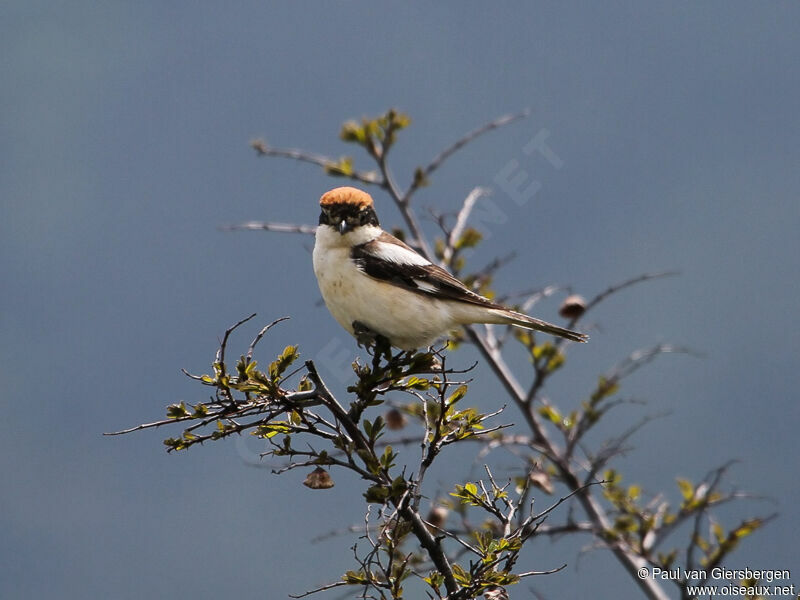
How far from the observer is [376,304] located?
6469 millimetres

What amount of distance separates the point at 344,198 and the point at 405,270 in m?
0.69

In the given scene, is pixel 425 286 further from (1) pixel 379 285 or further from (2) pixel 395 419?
(2) pixel 395 419

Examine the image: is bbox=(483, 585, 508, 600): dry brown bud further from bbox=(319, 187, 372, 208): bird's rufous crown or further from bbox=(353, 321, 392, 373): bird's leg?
bbox=(319, 187, 372, 208): bird's rufous crown

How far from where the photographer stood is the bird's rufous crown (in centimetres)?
672

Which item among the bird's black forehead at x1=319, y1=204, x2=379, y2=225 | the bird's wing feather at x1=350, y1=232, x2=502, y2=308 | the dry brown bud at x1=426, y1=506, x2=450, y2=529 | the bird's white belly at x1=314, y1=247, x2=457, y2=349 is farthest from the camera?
the dry brown bud at x1=426, y1=506, x2=450, y2=529

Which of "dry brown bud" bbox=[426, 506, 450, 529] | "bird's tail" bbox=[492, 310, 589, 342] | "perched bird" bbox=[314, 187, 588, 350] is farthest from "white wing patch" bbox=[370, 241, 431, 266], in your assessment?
"dry brown bud" bbox=[426, 506, 450, 529]

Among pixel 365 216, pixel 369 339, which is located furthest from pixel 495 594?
pixel 365 216

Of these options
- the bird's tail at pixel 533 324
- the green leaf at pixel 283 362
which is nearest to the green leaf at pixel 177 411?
the green leaf at pixel 283 362

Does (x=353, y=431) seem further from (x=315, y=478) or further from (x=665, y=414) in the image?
(x=665, y=414)

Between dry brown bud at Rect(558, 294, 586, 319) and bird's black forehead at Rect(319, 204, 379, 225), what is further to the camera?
dry brown bud at Rect(558, 294, 586, 319)

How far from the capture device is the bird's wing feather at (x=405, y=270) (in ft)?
21.6

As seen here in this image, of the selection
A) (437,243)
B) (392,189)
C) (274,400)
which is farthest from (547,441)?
(274,400)

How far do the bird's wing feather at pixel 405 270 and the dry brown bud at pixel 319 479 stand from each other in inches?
64.6

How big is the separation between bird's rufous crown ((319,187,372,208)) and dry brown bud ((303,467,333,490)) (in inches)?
83.4
